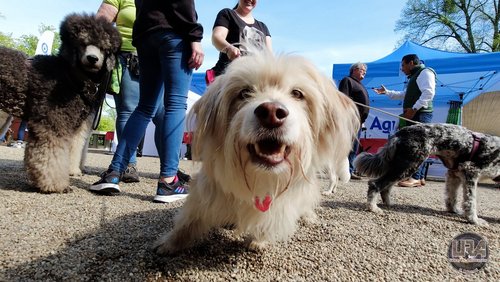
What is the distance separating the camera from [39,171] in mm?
3252

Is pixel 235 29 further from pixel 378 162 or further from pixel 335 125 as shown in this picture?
pixel 378 162

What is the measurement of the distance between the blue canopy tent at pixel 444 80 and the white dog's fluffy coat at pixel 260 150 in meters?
7.58

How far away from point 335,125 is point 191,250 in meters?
1.11

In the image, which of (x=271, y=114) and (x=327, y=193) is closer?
(x=271, y=114)

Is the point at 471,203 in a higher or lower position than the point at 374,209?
higher

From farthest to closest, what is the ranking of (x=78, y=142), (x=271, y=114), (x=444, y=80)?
(x=444, y=80) < (x=78, y=142) < (x=271, y=114)

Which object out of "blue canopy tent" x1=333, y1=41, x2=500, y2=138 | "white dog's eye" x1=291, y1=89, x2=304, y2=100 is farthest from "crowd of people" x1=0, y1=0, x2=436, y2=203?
"blue canopy tent" x1=333, y1=41, x2=500, y2=138

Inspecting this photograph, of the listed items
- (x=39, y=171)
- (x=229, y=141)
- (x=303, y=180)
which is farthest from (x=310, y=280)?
(x=39, y=171)

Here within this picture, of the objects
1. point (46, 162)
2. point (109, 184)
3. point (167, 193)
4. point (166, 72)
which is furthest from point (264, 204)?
point (46, 162)

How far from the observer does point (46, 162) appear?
329 cm

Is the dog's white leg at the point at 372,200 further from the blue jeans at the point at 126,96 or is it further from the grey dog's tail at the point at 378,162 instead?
the blue jeans at the point at 126,96

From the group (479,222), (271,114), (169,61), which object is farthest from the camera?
(479,222)

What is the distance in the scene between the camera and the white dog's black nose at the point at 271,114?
1.58 metres

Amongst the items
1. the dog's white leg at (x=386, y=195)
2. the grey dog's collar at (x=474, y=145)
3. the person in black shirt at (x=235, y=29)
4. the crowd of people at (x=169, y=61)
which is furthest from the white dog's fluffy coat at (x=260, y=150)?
the grey dog's collar at (x=474, y=145)
